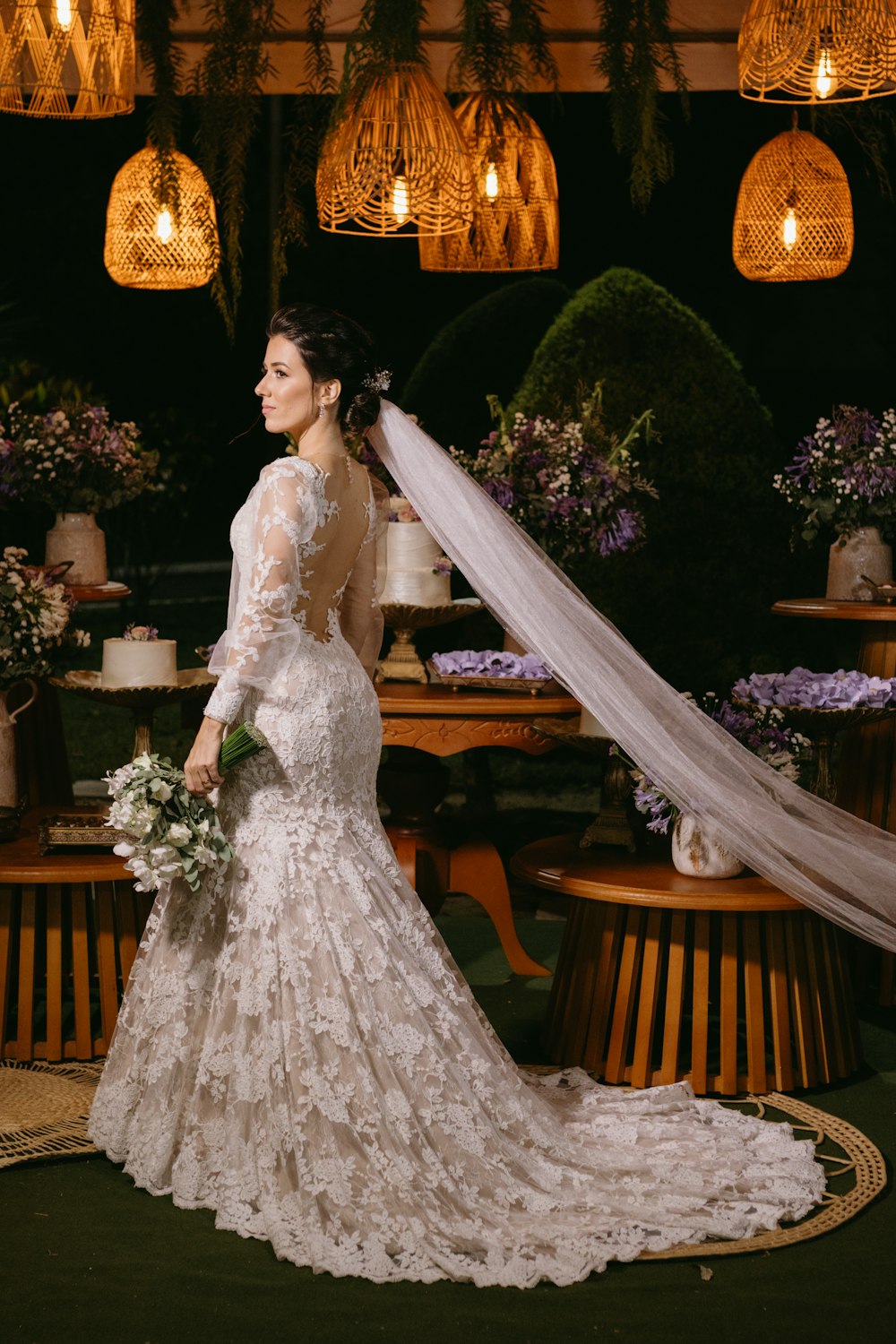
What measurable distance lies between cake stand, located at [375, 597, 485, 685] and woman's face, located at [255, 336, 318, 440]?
147 cm

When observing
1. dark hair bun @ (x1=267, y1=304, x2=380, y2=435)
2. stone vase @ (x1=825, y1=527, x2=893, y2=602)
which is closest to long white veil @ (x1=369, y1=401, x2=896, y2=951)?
dark hair bun @ (x1=267, y1=304, x2=380, y2=435)

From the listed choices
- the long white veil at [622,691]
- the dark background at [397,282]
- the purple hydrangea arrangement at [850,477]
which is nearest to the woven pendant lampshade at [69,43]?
the long white veil at [622,691]

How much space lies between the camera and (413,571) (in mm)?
4898

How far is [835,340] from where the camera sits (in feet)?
34.0

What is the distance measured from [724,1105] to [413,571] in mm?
1868

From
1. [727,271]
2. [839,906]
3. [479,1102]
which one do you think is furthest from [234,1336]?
[727,271]

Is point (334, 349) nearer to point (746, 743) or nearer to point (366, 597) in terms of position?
point (366, 597)

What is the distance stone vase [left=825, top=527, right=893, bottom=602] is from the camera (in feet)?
16.2

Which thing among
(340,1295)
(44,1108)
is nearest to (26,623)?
(44,1108)

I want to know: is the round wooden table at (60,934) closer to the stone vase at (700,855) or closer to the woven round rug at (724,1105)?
the woven round rug at (724,1105)

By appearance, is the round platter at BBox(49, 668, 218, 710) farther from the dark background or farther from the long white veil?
the dark background

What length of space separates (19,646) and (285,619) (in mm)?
1386

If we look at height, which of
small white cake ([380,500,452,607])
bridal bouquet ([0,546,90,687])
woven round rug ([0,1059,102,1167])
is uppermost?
small white cake ([380,500,452,607])

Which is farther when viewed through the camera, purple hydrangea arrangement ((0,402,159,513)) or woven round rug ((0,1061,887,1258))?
purple hydrangea arrangement ((0,402,159,513))
